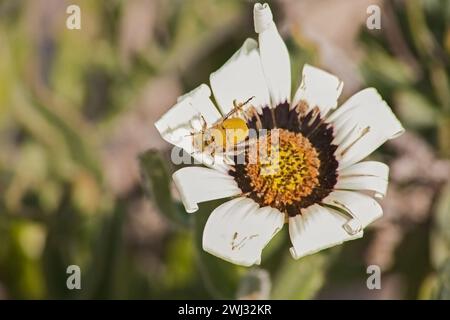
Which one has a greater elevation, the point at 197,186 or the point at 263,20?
the point at 263,20

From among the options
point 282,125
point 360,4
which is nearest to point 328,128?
point 282,125

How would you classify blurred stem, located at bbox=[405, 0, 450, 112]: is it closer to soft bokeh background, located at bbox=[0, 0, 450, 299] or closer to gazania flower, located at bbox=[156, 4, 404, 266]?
soft bokeh background, located at bbox=[0, 0, 450, 299]

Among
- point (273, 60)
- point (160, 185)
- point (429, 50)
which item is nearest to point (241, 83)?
point (273, 60)

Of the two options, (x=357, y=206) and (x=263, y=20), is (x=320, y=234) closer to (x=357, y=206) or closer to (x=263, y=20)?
(x=357, y=206)

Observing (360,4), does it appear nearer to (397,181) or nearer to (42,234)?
(397,181)

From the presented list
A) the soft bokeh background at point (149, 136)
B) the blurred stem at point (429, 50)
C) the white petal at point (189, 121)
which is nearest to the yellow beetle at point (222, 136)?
the white petal at point (189, 121)
